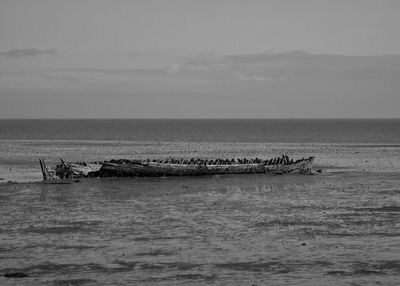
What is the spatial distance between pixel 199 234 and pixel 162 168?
68.3ft

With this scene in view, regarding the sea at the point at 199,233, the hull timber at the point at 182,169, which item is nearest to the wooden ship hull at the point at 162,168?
the hull timber at the point at 182,169

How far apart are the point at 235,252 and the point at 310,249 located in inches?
87.7

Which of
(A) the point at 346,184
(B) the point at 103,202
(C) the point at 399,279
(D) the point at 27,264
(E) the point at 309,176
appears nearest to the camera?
(C) the point at 399,279

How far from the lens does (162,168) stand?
43438mm

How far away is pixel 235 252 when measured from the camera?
2014 cm

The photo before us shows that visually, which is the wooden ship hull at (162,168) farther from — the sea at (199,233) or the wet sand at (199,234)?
the wet sand at (199,234)

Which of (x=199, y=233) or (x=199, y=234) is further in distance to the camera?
(x=199, y=233)

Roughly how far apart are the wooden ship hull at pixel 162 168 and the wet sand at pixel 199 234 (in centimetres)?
Answer: 363

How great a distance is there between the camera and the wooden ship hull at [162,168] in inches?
1644

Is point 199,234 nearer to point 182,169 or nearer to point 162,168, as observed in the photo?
point 162,168

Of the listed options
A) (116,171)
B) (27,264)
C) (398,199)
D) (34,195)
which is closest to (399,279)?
(27,264)

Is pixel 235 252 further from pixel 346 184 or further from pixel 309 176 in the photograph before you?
pixel 309 176

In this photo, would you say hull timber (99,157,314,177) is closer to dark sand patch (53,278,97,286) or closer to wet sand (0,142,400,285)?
wet sand (0,142,400,285)

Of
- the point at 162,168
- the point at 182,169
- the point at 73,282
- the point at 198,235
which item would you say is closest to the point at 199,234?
the point at 198,235
